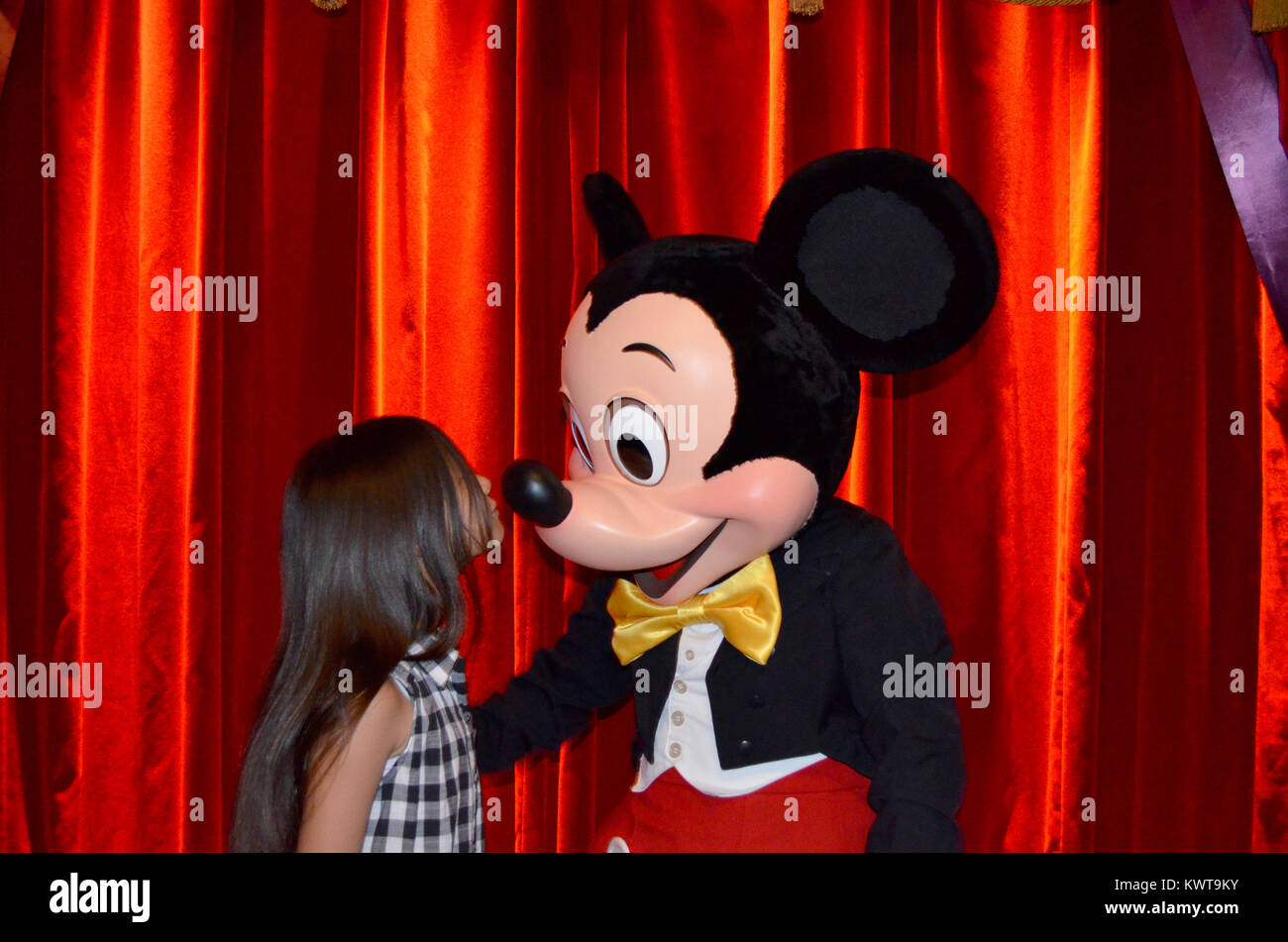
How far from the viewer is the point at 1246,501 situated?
7.29 ft

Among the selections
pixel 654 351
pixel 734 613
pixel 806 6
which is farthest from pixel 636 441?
pixel 806 6

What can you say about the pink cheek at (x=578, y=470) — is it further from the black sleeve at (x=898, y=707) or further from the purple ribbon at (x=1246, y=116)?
the purple ribbon at (x=1246, y=116)

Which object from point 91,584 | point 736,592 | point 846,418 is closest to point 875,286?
point 846,418

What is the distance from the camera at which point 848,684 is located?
147 cm

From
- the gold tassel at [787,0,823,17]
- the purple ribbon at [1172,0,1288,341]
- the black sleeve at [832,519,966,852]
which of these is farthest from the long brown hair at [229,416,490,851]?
the purple ribbon at [1172,0,1288,341]

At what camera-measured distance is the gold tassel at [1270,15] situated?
1.96 m

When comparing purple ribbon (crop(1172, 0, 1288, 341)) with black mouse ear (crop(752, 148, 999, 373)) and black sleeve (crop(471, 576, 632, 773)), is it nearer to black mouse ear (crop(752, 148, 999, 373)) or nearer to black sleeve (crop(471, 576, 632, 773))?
black mouse ear (crop(752, 148, 999, 373))

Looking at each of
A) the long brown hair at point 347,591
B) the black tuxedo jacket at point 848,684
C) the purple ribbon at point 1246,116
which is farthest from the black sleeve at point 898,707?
the purple ribbon at point 1246,116

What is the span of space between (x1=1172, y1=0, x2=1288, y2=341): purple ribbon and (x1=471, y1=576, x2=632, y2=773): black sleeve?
140 cm

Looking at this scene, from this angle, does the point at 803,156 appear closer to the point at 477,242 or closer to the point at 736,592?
the point at 477,242

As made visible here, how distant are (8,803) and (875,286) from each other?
196cm

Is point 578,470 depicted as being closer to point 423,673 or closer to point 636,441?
point 636,441

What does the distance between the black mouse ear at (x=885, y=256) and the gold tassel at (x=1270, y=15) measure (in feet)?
3.32
